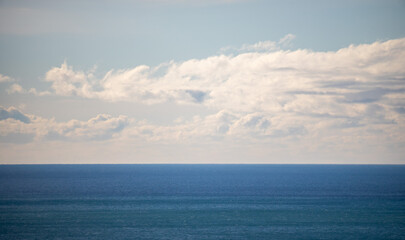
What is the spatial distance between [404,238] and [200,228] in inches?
1268

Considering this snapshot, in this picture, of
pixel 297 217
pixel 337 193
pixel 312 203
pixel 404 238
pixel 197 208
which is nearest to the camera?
pixel 404 238

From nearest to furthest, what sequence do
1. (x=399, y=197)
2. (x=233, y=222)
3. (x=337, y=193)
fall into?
(x=233, y=222) < (x=399, y=197) < (x=337, y=193)

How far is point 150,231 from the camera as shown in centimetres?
7131

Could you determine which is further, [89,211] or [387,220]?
[89,211]

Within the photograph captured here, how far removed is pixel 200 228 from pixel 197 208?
21.9 meters

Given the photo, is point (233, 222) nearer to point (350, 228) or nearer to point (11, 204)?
point (350, 228)

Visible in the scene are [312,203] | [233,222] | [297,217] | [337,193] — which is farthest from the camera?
[337,193]

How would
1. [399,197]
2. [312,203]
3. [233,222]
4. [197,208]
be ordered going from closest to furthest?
[233,222] < [197,208] < [312,203] < [399,197]

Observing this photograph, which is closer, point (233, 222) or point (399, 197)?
point (233, 222)

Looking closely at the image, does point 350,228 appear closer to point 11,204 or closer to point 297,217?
point 297,217

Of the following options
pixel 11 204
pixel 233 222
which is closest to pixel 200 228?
pixel 233 222

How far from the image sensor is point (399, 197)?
114062mm

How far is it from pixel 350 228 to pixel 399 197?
159 ft

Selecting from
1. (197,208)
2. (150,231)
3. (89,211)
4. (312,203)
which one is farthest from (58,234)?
(312,203)
